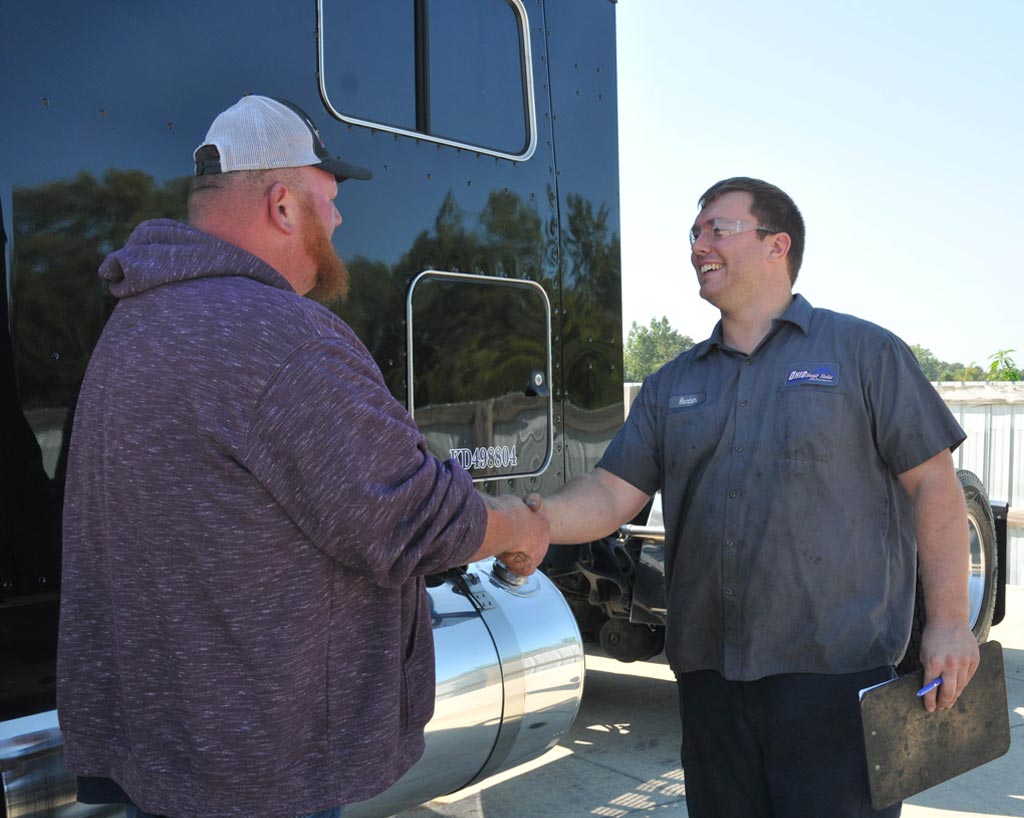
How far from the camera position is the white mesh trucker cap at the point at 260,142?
5.46 feet

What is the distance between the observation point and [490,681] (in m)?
2.89

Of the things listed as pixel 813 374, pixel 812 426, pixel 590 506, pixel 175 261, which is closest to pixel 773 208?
pixel 813 374

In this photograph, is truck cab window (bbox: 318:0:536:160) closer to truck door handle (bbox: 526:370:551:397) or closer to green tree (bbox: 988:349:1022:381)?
truck door handle (bbox: 526:370:551:397)

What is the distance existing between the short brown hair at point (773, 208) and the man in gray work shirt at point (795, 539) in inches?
0.6

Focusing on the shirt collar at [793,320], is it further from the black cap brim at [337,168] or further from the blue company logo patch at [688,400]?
the black cap brim at [337,168]

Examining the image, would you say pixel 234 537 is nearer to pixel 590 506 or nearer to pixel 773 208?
pixel 590 506

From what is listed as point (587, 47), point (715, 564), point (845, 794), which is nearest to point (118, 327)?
point (715, 564)

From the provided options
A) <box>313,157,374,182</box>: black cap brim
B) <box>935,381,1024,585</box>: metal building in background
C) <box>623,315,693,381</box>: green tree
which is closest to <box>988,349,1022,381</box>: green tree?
<box>935,381,1024,585</box>: metal building in background

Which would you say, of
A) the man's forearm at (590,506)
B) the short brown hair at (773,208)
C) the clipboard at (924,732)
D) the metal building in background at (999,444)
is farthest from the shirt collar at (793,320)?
the metal building in background at (999,444)

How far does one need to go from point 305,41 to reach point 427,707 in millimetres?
1928

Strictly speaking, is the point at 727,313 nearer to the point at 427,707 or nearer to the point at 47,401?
the point at 427,707

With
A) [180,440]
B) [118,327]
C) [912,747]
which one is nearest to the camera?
[180,440]

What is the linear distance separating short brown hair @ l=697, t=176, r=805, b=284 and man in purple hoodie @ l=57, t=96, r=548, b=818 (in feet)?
3.94

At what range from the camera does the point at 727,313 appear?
2471mm
